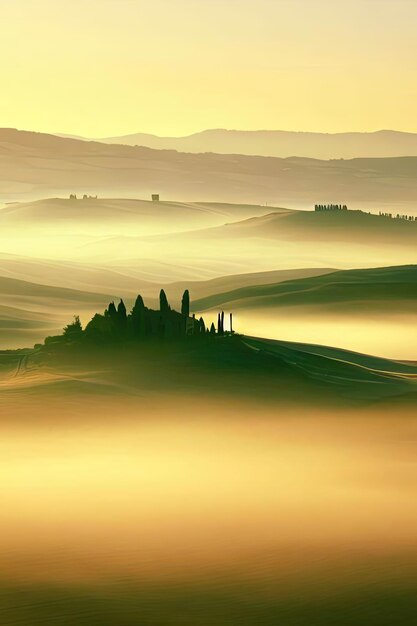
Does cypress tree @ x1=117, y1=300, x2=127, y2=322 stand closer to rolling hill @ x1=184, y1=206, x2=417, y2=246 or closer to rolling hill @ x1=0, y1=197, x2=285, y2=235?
rolling hill @ x1=184, y1=206, x2=417, y2=246

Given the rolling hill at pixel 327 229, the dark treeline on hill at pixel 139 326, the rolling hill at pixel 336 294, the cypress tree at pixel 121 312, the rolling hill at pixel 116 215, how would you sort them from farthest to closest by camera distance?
the rolling hill at pixel 116 215
the rolling hill at pixel 327 229
the rolling hill at pixel 336 294
the cypress tree at pixel 121 312
the dark treeline on hill at pixel 139 326

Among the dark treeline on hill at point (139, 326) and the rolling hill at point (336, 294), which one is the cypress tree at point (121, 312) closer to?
the dark treeline on hill at point (139, 326)

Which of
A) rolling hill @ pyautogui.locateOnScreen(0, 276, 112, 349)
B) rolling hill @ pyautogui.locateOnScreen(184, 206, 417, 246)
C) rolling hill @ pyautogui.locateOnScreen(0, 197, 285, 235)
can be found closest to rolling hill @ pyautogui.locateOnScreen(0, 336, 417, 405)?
rolling hill @ pyautogui.locateOnScreen(0, 276, 112, 349)

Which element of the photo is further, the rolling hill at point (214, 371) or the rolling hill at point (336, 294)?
the rolling hill at point (336, 294)

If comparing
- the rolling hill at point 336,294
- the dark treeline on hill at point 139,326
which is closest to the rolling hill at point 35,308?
the rolling hill at point 336,294

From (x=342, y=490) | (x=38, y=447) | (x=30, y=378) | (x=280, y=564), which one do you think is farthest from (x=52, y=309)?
(x=280, y=564)

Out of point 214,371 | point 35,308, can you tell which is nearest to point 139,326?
point 214,371

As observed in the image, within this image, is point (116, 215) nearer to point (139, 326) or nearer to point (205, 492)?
point (139, 326)

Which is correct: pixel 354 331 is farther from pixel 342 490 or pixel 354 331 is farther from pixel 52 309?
pixel 342 490
